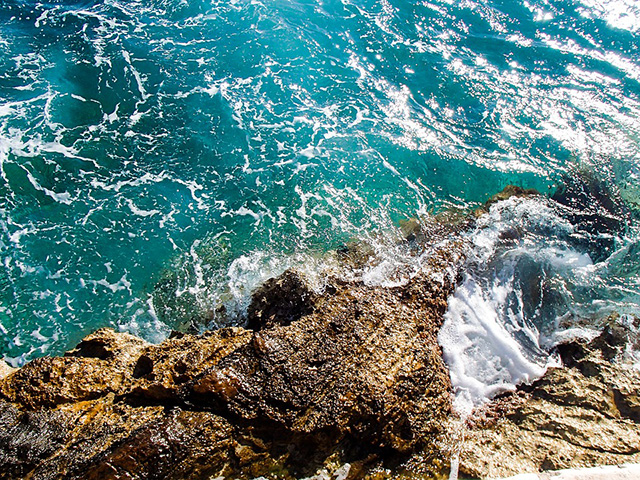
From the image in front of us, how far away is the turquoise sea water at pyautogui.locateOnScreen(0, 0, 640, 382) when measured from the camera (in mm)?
9250

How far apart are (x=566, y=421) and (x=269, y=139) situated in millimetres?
10652

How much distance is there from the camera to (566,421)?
257 inches

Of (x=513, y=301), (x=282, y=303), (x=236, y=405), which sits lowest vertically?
(x=282, y=303)

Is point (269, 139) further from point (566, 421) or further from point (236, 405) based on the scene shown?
point (566, 421)

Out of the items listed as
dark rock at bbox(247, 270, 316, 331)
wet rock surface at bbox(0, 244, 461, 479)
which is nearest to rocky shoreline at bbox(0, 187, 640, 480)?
wet rock surface at bbox(0, 244, 461, 479)

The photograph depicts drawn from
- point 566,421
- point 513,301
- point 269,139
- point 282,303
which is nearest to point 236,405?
point 282,303

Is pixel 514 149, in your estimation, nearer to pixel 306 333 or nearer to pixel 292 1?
pixel 306 333

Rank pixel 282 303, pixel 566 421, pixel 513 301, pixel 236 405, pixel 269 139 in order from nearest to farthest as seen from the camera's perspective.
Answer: pixel 236 405
pixel 566 421
pixel 282 303
pixel 513 301
pixel 269 139

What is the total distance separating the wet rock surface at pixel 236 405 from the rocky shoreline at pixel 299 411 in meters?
0.02

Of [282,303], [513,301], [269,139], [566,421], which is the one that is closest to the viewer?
[566,421]

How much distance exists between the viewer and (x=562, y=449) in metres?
6.01

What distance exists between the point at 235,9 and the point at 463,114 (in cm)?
1103

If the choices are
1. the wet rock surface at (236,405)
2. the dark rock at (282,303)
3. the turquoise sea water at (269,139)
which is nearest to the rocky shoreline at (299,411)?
the wet rock surface at (236,405)

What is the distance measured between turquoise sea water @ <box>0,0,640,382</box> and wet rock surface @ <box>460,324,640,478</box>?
1240 millimetres
